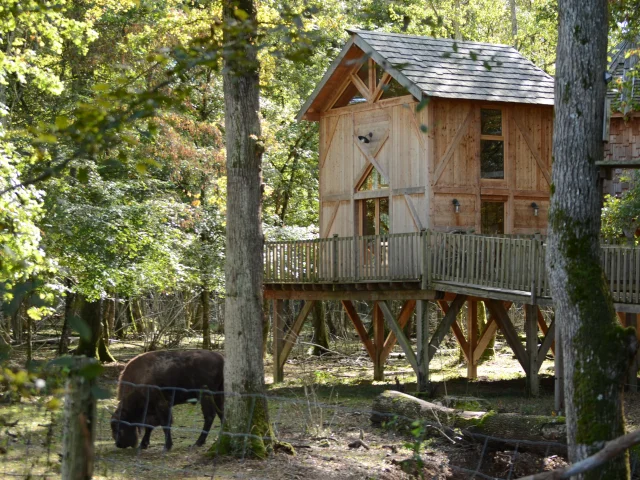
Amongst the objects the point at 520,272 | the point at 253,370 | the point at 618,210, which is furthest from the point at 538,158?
the point at 253,370

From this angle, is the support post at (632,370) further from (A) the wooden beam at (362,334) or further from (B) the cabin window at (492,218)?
(A) the wooden beam at (362,334)

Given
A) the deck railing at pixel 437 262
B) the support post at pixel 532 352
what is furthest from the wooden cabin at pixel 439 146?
the support post at pixel 532 352

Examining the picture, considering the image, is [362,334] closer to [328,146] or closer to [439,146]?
[328,146]

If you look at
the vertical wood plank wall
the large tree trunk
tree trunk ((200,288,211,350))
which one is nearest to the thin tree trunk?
the vertical wood plank wall

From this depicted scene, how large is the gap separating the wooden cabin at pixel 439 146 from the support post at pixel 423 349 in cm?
250

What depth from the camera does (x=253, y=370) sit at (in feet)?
38.2

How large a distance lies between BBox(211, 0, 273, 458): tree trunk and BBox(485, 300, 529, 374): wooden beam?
10335 millimetres

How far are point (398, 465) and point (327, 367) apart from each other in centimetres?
1556

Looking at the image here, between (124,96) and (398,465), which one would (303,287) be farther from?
(124,96)

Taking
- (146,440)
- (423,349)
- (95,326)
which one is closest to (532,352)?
(423,349)

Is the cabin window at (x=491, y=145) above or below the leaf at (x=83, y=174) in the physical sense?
above

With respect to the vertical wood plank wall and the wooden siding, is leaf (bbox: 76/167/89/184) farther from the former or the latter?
the wooden siding

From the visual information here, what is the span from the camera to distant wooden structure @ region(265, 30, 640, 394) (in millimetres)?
20578

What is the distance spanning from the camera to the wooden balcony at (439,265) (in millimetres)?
16719
